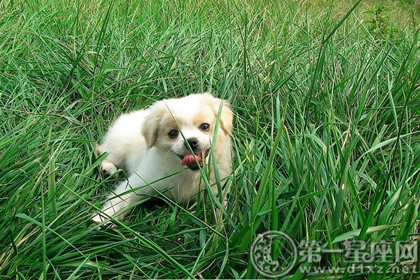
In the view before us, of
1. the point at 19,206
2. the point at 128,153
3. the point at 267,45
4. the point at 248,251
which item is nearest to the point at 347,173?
the point at 248,251

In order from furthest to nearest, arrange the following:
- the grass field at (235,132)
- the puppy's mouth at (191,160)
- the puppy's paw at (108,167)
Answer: the puppy's paw at (108,167) < the puppy's mouth at (191,160) < the grass field at (235,132)

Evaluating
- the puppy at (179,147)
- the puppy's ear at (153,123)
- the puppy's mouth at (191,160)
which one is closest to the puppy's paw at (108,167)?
the puppy at (179,147)

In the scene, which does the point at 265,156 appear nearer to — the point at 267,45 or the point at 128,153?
the point at 128,153

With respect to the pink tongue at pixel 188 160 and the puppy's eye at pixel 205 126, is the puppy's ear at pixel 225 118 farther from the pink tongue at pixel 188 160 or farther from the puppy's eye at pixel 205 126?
the pink tongue at pixel 188 160

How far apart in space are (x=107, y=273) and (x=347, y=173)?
3.57 feet

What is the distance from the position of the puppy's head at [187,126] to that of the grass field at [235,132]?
0.55 ft

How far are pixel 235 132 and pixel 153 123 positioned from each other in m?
0.49

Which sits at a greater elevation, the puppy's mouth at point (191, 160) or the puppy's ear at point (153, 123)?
the puppy's ear at point (153, 123)

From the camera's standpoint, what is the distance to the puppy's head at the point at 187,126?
91.4 inches

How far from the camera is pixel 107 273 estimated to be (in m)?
1.94

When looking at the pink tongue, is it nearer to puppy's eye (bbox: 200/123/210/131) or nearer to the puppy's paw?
puppy's eye (bbox: 200/123/210/131)

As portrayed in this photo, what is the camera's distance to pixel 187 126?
2.38m

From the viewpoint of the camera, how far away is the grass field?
6.18 ft

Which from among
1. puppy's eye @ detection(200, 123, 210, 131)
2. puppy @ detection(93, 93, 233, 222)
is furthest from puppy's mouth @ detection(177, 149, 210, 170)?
puppy's eye @ detection(200, 123, 210, 131)
